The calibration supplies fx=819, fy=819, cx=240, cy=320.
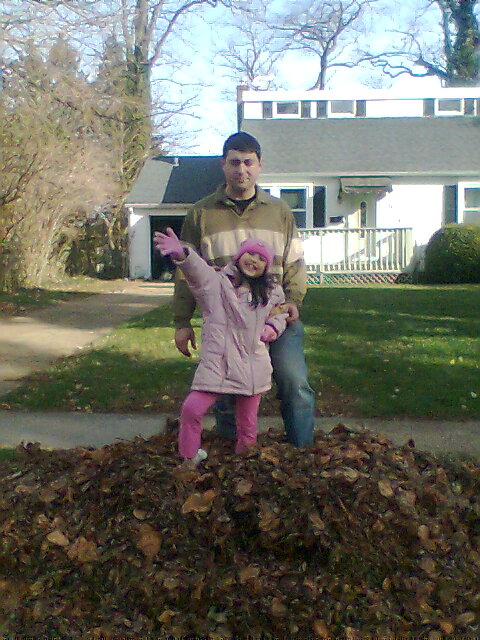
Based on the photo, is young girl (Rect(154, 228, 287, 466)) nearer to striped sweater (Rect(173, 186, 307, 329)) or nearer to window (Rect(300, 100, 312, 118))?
striped sweater (Rect(173, 186, 307, 329))

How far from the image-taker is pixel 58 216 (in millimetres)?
19453

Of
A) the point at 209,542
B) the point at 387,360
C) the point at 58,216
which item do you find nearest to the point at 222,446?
the point at 209,542

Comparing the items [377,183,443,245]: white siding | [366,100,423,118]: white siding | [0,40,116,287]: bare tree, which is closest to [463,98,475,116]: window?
[366,100,423,118]: white siding

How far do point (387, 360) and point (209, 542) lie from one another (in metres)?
5.10

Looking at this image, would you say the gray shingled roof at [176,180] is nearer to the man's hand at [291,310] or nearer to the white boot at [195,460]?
the man's hand at [291,310]

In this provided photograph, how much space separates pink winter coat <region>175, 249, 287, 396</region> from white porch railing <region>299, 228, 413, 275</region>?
59.9 ft

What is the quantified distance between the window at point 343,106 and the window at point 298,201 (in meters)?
5.70

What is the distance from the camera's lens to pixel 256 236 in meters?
3.83

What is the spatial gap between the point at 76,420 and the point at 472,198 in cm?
2019

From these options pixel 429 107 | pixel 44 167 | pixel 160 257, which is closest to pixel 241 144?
pixel 44 167

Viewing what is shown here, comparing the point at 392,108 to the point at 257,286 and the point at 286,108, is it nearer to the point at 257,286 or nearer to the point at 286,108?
the point at 286,108

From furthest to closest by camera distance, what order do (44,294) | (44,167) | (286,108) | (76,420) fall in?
(286,108), (44,167), (44,294), (76,420)

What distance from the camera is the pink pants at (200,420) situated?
3656 millimetres

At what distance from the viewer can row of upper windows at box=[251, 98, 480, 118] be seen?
2809cm
